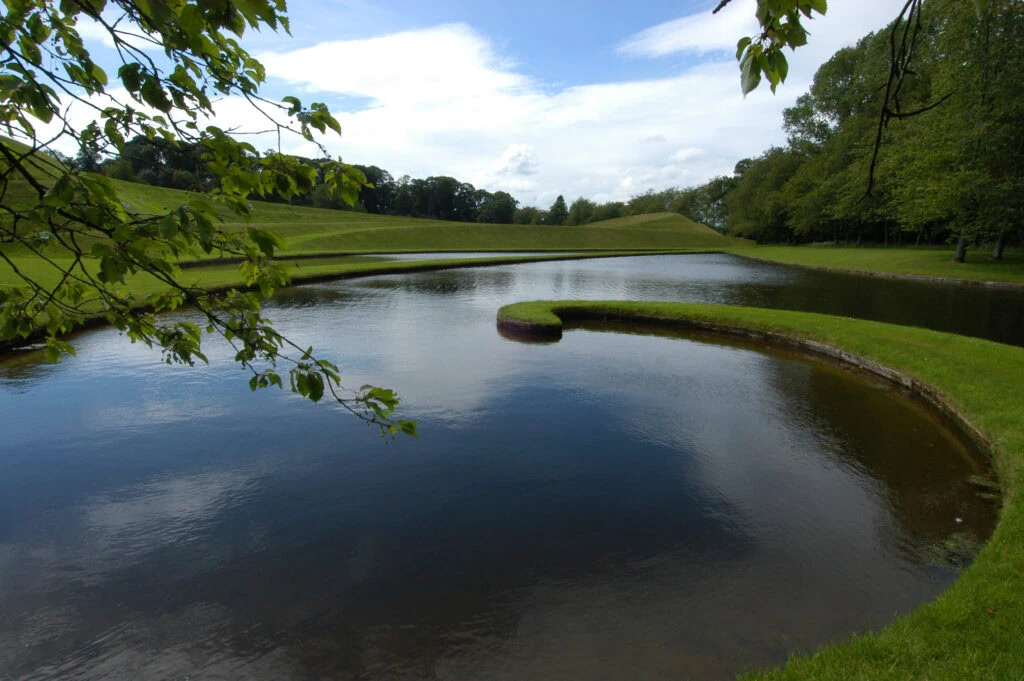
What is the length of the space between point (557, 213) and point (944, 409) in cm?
13872

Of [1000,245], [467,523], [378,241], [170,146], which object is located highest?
[170,146]

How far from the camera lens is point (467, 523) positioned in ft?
23.2

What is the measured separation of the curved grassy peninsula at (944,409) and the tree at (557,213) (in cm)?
12605

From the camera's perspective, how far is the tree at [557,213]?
14400 cm

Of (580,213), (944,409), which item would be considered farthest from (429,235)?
(580,213)

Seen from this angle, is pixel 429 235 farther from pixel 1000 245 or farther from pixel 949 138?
pixel 1000 245

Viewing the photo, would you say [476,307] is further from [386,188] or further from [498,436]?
[386,188]

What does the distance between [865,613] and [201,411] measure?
427 inches

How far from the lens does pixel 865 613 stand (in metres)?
5.46

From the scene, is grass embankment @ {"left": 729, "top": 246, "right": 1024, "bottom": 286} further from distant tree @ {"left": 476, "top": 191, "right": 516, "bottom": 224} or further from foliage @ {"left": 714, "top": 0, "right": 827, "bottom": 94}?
distant tree @ {"left": 476, "top": 191, "right": 516, "bottom": 224}

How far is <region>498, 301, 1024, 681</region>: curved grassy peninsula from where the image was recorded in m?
4.17

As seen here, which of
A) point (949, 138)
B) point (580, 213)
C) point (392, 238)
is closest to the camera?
point (949, 138)

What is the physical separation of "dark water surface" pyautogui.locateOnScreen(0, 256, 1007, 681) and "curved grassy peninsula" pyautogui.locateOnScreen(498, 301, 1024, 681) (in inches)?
23.8

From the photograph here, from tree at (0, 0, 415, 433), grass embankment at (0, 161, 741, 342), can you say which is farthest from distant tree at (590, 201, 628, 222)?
tree at (0, 0, 415, 433)
